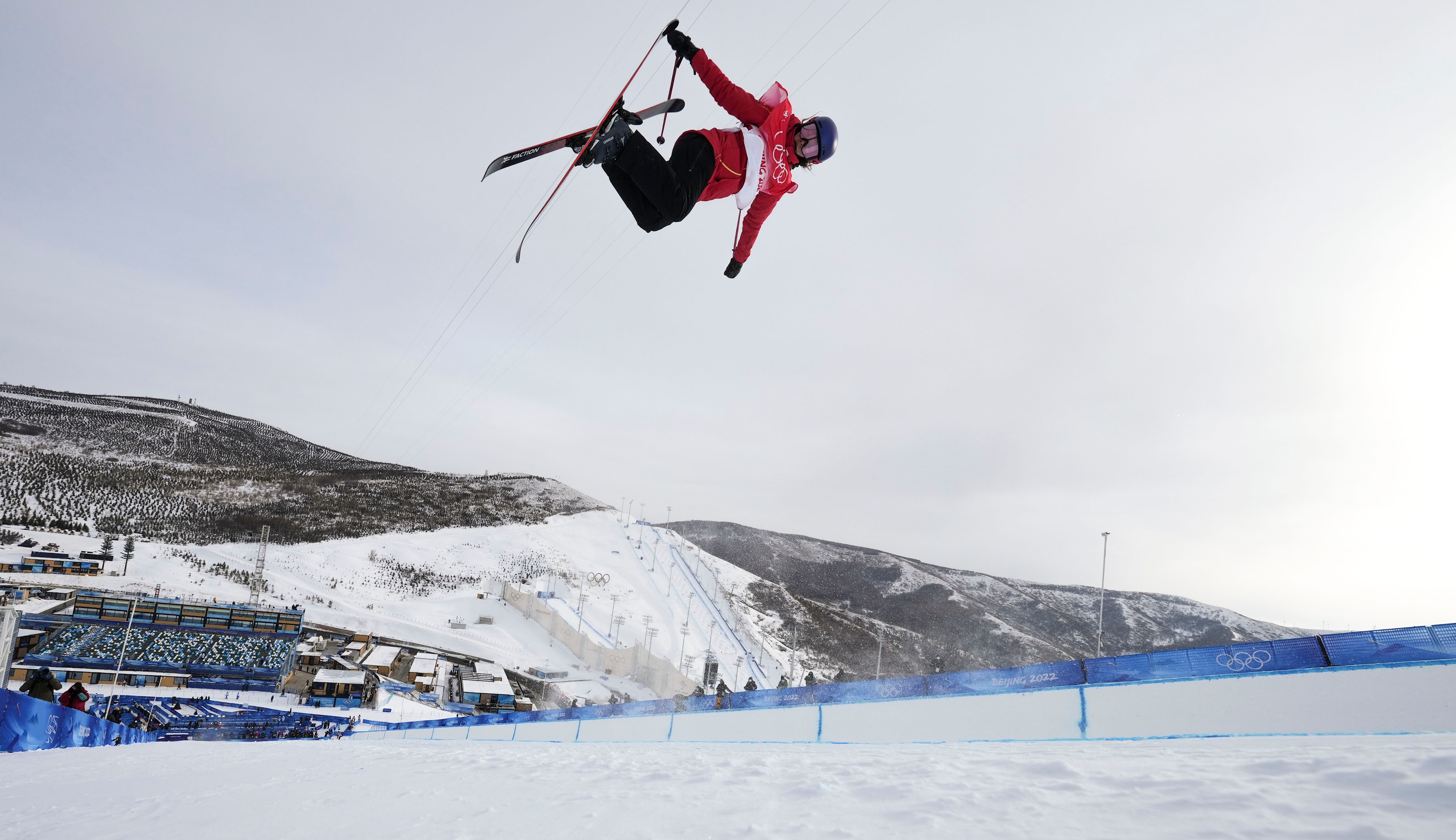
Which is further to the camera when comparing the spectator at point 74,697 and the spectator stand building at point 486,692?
the spectator stand building at point 486,692

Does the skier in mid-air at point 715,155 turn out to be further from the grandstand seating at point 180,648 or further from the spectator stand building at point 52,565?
the spectator stand building at point 52,565

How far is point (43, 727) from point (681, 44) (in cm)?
1217

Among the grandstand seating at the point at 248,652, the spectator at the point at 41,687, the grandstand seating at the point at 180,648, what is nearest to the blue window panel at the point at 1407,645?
the spectator at the point at 41,687

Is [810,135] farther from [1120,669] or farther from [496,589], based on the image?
[496,589]

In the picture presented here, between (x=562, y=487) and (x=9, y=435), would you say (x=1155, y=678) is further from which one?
(x=9, y=435)

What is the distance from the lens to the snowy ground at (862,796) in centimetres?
198

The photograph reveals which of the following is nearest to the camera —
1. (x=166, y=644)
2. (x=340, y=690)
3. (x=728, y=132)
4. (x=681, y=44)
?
(x=681, y=44)

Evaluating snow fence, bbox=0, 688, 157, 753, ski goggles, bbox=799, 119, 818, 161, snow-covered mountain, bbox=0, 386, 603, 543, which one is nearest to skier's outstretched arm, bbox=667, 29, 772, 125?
ski goggles, bbox=799, 119, 818, 161

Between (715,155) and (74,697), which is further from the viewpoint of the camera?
(74,697)

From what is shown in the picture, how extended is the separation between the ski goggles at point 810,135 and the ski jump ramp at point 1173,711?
4617 mm

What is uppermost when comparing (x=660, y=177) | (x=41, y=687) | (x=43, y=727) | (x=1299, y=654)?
(x=660, y=177)

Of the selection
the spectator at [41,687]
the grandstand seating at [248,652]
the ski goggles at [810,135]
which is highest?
the ski goggles at [810,135]

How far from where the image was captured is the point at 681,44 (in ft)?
15.6

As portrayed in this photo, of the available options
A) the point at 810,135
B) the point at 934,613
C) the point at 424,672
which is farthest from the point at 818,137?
the point at 934,613
